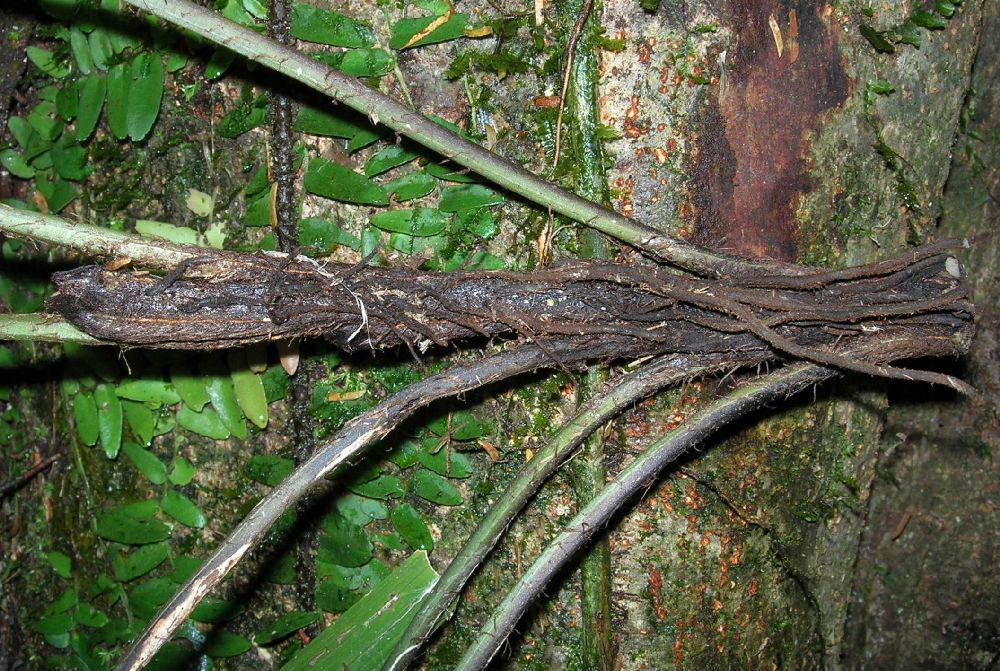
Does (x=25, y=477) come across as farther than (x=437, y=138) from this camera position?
Yes

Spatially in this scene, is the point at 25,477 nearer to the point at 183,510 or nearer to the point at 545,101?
the point at 183,510

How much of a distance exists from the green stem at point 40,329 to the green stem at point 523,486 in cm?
87

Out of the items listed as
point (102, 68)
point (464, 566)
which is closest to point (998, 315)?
point (464, 566)

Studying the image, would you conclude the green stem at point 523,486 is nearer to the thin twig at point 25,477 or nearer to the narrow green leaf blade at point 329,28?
the narrow green leaf blade at point 329,28

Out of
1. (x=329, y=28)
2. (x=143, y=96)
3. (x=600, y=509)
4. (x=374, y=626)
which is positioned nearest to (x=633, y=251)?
(x=600, y=509)

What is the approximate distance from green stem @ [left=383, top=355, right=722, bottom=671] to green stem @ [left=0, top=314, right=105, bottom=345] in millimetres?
872

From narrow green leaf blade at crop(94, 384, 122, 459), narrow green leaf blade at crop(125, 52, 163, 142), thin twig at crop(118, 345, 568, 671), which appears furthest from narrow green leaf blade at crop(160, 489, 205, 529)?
narrow green leaf blade at crop(125, 52, 163, 142)

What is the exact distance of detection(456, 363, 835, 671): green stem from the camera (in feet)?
5.82

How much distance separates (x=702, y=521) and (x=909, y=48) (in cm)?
131

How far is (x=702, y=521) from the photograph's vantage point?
207 cm

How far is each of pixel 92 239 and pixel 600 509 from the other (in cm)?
119

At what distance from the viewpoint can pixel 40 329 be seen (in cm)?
165

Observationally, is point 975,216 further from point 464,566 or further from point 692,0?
point 464,566

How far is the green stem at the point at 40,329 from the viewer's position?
1.62 m
